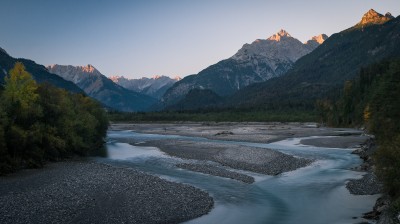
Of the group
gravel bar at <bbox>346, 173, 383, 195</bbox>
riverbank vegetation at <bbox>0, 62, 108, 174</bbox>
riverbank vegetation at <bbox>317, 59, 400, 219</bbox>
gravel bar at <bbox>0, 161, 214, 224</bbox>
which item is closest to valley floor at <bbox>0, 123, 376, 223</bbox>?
gravel bar at <bbox>0, 161, 214, 224</bbox>

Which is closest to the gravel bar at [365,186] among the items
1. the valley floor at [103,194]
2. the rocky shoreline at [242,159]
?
the rocky shoreline at [242,159]

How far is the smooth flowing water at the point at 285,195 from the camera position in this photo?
3069cm

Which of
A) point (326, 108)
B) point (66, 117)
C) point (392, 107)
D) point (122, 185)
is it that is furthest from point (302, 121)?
point (122, 185)

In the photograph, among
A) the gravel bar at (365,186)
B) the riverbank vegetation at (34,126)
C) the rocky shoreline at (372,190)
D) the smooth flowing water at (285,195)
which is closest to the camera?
the rocky shoreline at (372,190)

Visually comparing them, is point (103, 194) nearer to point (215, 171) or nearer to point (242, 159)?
point (215, 171)

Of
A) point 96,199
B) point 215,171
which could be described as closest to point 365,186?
point 215,171

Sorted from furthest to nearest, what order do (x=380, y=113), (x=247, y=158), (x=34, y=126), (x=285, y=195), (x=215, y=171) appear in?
(x=380, y=113) < (x=247, y=158) < (x=34, y=126) < (x=215, y=171) < (x=285, y=195)

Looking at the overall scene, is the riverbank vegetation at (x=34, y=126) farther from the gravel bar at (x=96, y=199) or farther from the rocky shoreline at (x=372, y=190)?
the rocky shoreline at (x=372, y=190)

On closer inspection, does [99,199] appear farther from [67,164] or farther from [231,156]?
[231,156]

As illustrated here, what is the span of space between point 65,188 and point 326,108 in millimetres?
138155

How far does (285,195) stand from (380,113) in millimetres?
35025

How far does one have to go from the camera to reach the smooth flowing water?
30.7 metres

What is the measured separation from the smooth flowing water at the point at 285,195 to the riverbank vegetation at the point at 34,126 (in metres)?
11.4

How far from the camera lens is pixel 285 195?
126ft
